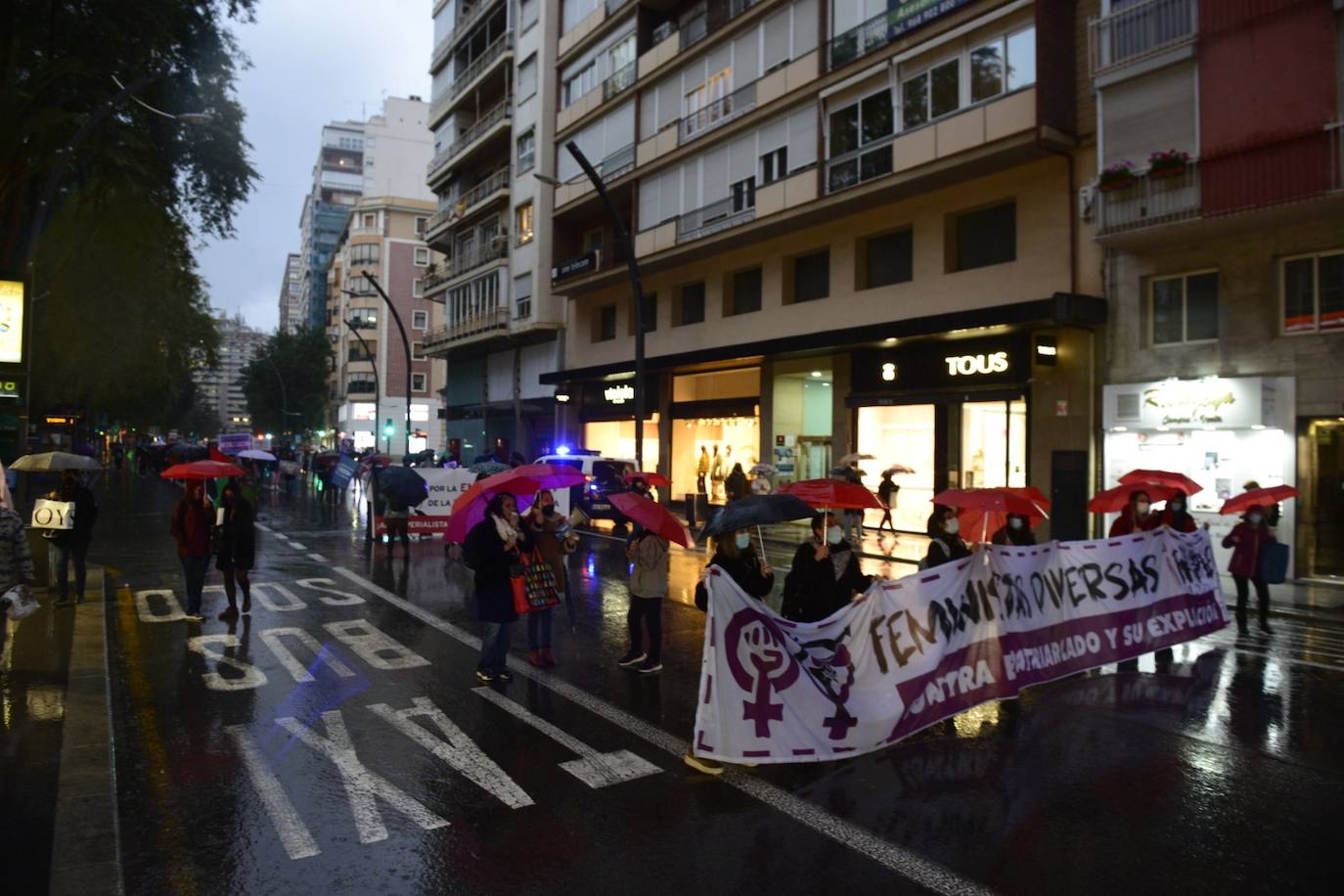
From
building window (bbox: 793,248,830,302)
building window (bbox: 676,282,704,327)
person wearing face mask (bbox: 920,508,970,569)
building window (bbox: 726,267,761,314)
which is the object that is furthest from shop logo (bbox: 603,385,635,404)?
person wearing face mask (bbox: 920,508,970,569)

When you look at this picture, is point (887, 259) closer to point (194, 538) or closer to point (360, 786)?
point (194, 538)

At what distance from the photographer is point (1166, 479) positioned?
1098 cm

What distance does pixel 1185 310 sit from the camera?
16203 millimetres

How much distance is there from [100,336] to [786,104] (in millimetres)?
21532

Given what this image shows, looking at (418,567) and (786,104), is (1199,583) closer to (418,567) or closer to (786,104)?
(418,567)

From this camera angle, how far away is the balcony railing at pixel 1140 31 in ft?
51.1

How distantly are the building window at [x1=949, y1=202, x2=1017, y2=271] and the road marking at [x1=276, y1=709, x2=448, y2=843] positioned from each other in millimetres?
17255

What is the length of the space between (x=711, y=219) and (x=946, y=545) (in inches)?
782

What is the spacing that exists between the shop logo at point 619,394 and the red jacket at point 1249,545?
2178 cm

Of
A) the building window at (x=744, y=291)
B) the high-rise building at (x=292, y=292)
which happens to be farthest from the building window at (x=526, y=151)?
the high-rise building at (x=292, y=292)

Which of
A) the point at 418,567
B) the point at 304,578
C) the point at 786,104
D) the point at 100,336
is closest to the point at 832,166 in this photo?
the point at 786,104

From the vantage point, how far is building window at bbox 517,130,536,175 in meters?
35.7

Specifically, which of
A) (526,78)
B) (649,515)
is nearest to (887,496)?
(649,515)

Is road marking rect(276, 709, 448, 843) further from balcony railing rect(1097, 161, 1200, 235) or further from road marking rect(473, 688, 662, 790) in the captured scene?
balcony railing rect(1097, 161, 1200, 235)
